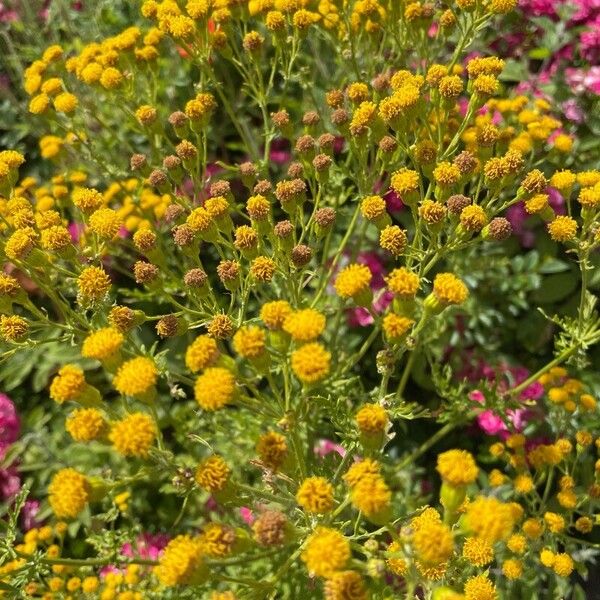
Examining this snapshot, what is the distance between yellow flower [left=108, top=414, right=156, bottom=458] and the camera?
1.56m

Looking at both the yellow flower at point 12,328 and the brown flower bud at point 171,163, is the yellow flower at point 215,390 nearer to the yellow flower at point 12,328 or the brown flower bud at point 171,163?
the yellow flower at point 12,328

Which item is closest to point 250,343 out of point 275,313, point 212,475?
point 275,313

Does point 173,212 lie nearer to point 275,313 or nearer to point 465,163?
point 275,313

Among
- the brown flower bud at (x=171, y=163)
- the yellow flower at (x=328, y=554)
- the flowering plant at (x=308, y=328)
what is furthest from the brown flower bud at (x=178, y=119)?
the yellow flower at (x=328, y=554)

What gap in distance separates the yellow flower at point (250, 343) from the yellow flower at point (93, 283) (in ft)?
1.78

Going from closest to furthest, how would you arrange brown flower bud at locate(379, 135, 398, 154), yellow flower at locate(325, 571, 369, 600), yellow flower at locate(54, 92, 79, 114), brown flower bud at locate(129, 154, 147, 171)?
yellow flower at locate(325, 571, 369, 600), brown flower bud at locate(379, 135, 398, 154), brown flower bud at locate(129, 154, 147, 171), yellow flower at locate(54, 92, 79, 114)

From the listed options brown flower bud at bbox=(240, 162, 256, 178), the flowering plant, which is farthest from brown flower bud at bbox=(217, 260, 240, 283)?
brown flower bud at bbox=(240, 162, 256, 178)

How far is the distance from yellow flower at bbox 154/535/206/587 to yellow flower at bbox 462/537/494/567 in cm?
80

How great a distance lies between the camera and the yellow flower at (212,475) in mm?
1574

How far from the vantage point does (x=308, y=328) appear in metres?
1.64

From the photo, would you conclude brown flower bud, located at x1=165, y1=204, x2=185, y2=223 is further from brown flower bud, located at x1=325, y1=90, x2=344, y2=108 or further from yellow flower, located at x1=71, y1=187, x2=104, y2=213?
brown flower bud, located at x1=325, y1=90, x2=344, y2=108

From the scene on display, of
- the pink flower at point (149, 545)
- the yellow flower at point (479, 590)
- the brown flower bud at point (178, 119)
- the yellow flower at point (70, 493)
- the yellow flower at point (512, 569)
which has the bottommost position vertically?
the pink flower at point (149, 545)

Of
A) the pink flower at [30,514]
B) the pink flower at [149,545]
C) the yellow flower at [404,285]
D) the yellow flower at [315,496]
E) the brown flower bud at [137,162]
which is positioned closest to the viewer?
the yellow flower at [315,496]

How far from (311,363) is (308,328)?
9 centimetres
